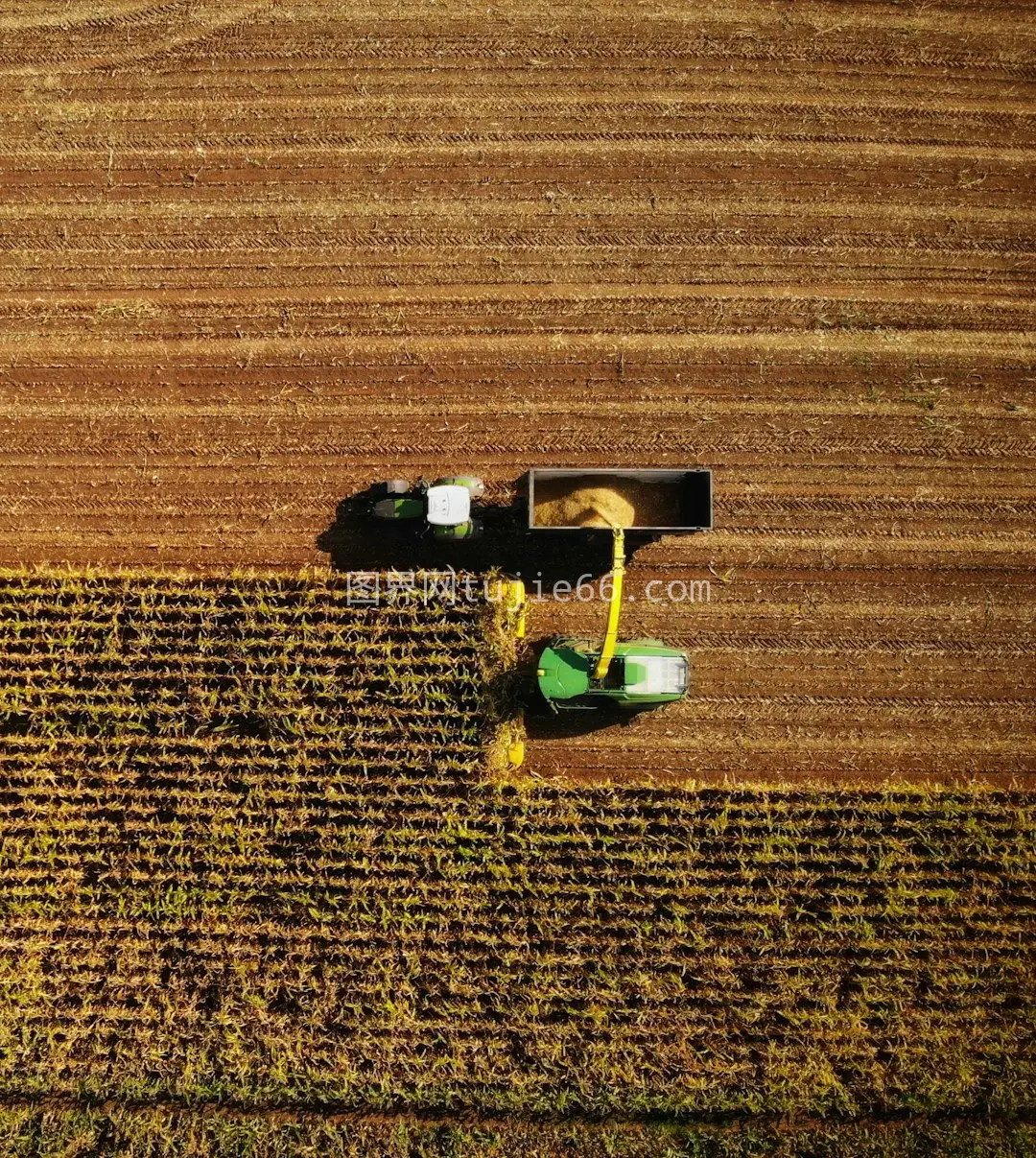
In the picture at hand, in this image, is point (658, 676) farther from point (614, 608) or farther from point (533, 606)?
point (533, 606)

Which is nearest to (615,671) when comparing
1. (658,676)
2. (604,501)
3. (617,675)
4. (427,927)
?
(617,675)

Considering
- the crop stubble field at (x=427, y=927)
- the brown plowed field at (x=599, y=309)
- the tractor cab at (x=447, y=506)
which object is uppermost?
the brown plowed field at (x=599, y=309)

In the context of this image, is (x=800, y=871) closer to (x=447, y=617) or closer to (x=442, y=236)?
(x=447, y=617)

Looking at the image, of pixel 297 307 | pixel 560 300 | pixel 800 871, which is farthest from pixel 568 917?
pixel 297 307

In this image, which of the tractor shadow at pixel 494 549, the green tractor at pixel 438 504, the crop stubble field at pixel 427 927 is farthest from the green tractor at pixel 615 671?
the green tractor at pixel 438 504

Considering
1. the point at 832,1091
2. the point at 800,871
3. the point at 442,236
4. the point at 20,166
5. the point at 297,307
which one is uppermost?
the point at 20,166

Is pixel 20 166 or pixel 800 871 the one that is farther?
pixel 20 166

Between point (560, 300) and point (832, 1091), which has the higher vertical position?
point (560, 300)

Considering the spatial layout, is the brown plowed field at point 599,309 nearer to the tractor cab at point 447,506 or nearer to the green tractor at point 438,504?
the green tractor at point 438,504
